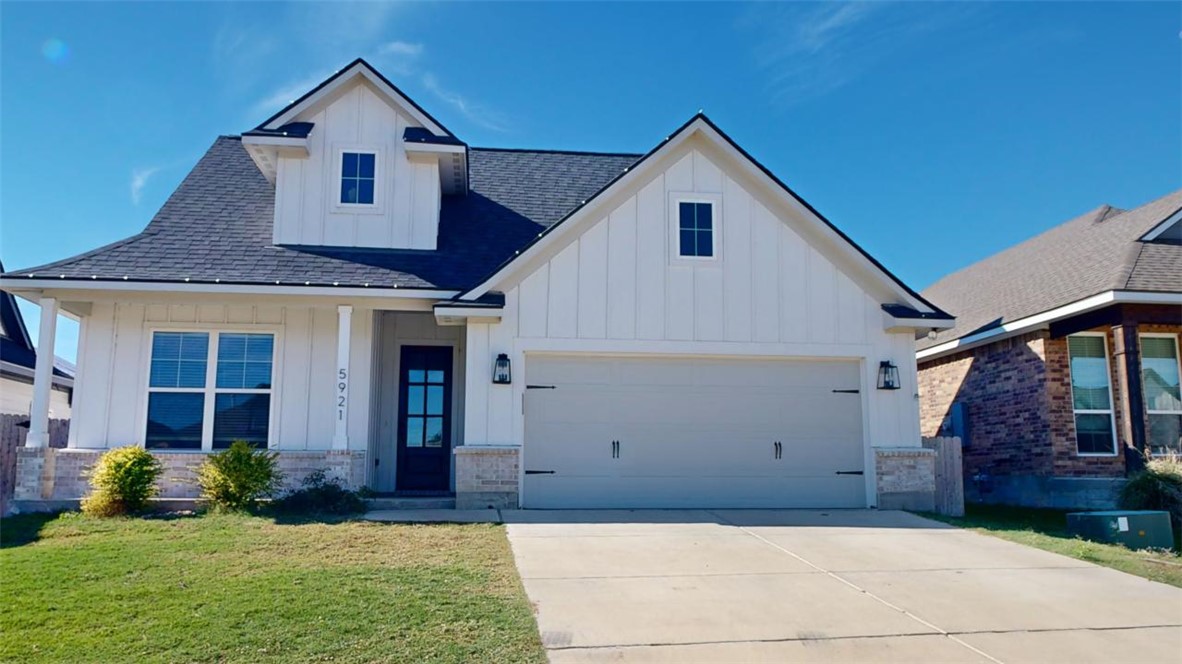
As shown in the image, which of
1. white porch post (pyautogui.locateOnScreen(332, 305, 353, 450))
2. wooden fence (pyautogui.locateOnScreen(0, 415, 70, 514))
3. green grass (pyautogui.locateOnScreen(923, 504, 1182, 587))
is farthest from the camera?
white porch post (pyautogui.locateOnScreen(332, 305, 353, 450))

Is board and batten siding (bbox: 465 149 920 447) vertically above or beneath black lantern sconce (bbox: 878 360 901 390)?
above

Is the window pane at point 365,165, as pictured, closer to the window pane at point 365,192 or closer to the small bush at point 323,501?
the window pane at point 365,192

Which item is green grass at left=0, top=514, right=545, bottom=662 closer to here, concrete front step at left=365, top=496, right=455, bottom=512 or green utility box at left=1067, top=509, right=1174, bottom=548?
concrete front step at left=365, top=496, right=455, bottom=512

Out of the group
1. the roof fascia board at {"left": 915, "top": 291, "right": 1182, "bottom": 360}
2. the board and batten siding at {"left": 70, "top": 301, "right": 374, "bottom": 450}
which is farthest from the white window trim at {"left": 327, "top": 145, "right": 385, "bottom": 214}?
the roof fascia board at {"left": 915, "top": 291, "right": 1182, "bottom": 360}

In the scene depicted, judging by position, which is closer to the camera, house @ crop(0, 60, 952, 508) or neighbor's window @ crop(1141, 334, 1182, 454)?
house @ crop(0, 60, 952, 508)

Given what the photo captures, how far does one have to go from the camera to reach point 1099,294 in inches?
491

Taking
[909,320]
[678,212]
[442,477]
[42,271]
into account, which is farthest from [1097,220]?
[42,271]

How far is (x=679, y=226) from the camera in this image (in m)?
12.1

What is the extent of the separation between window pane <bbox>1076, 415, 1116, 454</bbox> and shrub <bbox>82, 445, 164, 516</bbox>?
1395 cm

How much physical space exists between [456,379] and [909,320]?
22.9 ft

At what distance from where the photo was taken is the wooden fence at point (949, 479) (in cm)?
1181

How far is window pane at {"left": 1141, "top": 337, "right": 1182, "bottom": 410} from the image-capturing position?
44.4 feet

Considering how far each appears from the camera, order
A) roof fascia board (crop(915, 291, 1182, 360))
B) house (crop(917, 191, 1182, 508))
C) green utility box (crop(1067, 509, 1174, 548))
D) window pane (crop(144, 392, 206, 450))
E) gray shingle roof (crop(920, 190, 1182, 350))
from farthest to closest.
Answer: gray shingle roof (crop(920, 190, 1182, 350))
house (crop(917, 191, 1182, 508))
roof fascia board (crop(915, 291, 1182, 360))
window pane (crop(144, 392, 206, 450))
green utility box (crop(1067, 509, 1174, 548))

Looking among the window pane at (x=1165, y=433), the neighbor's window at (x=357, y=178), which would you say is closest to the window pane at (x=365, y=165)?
the neighbor's window at (x=357, y=178)
